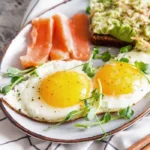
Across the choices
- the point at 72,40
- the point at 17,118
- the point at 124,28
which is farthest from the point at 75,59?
the point at 17,118

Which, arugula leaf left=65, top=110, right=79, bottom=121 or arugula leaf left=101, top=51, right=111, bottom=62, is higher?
arugula leaf left=101, top=51, right=111, bottom=62

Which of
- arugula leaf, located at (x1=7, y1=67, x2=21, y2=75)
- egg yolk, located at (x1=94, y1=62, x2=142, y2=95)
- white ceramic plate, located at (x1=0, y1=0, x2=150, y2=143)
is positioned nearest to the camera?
white ceramic plate, located at (x1=0, y1=0, x2=150, y2=143)

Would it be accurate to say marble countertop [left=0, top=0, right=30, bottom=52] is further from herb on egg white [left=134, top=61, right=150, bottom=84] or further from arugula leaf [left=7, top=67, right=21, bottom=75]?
herb on egg white [left=134, top=61, right=150, bottom=84]

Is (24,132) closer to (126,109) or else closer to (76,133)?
(76,133)

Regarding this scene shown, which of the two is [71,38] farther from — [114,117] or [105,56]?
[114,117]

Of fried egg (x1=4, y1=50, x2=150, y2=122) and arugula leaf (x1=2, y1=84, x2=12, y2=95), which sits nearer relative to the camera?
fried egg (x1=4, y1=50, x2=150, y2=122)

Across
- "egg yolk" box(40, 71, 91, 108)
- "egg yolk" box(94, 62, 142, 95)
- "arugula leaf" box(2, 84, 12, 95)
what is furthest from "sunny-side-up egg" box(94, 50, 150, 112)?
"arugula leaf" box(2, 84, 12, 95)

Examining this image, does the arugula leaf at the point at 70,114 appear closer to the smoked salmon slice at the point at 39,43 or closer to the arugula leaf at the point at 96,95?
the arugula leaf at the point at 96,95

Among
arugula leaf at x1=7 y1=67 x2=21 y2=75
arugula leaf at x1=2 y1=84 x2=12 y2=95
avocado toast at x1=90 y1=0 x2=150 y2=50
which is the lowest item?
arugula leaf at x1=2 y1=84 x2=12 y2=95
